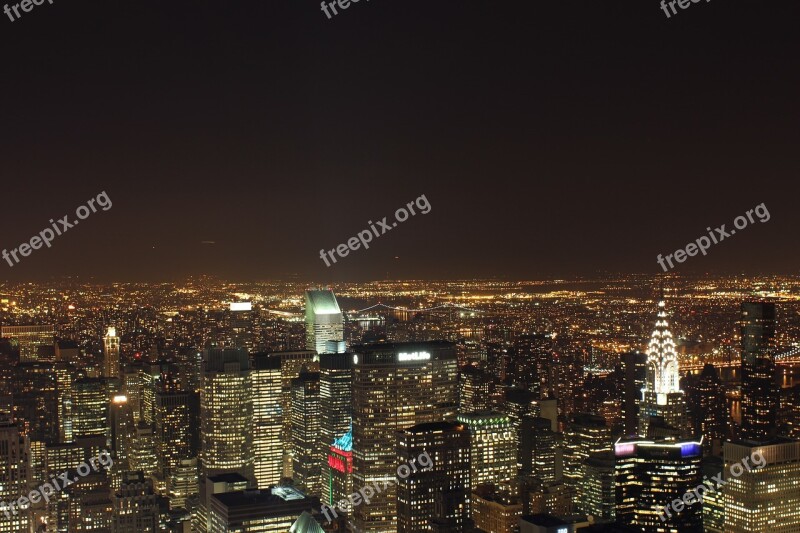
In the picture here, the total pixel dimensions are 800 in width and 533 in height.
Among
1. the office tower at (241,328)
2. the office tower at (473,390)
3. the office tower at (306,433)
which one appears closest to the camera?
the office tower at (473,390)

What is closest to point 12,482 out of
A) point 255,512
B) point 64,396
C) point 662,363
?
point 255,512

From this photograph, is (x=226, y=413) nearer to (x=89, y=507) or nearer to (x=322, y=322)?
(x=322, y=322)

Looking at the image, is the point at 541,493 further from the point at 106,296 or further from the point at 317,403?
the point at 106,296

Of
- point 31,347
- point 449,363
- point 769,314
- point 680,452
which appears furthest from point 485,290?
point 31,347

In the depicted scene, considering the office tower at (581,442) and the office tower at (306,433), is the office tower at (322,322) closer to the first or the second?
the office tower at (306,433)

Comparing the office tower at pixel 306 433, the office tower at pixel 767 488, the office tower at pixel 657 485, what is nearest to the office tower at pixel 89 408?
the office tower at pixel 306 433

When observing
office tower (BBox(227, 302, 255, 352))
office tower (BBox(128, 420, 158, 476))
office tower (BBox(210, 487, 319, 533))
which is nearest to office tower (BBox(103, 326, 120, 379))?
office tower (BBox(128, 420, 158, 476))
